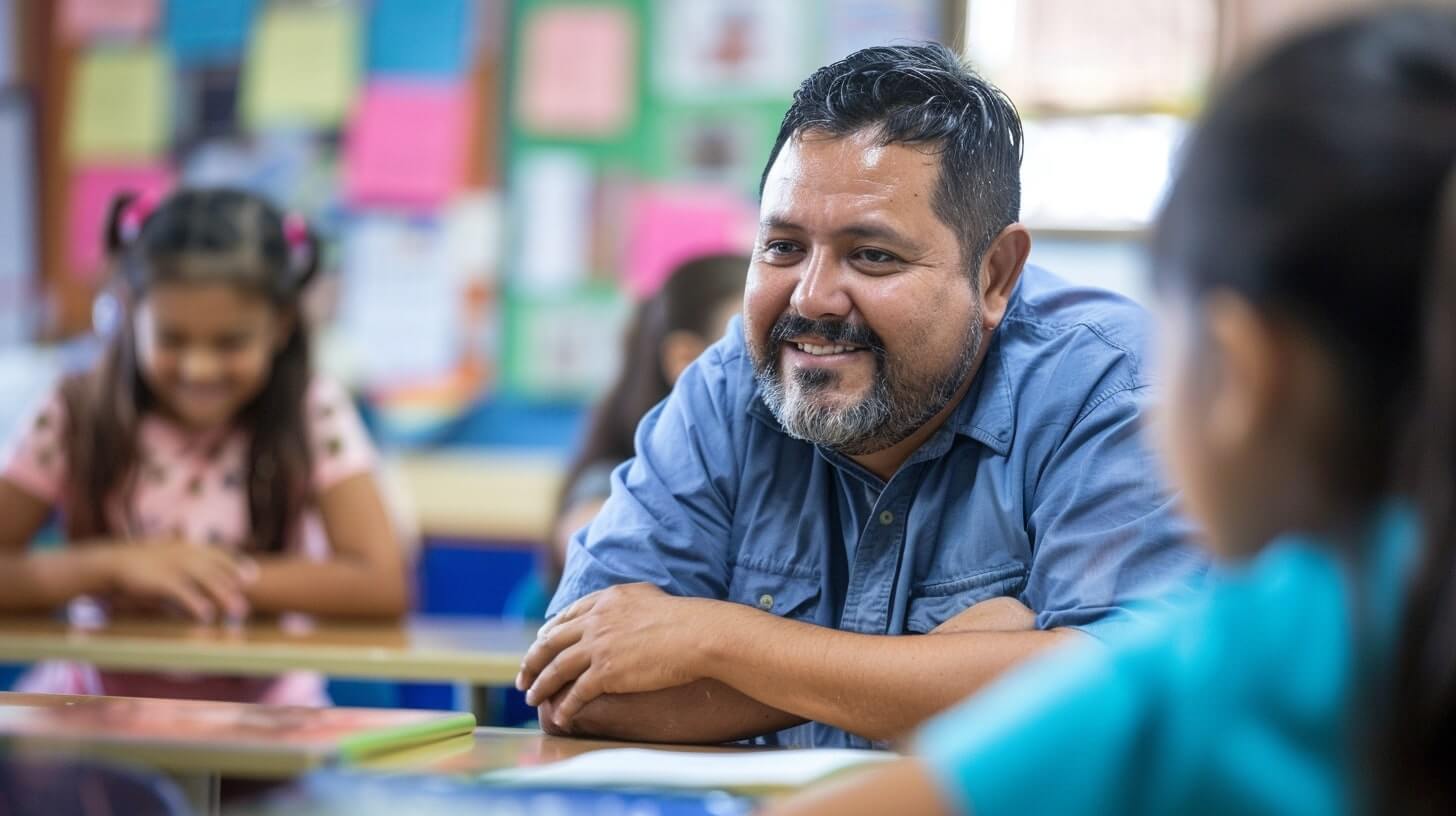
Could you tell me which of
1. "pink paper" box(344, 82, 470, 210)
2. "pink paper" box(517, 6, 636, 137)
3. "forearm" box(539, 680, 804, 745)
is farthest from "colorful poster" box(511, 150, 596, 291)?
"forearm" box(539, 680, 804, 745)

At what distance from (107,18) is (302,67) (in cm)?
65

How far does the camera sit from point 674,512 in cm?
165

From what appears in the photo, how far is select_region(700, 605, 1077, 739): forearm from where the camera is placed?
1.38 metres

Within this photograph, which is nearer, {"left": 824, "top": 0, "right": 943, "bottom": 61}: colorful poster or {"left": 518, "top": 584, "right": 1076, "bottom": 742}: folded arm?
{"left": 518, "top": 584, "right": 1076, "bottom": 742}: folded arm

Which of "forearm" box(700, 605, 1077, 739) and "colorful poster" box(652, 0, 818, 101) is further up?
"colorful poster" box(652, 0, 818, 101)

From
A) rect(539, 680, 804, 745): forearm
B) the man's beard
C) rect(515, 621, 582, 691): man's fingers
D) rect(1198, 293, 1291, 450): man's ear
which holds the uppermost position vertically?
rect(1198, 293, 1291, 450): man's ear

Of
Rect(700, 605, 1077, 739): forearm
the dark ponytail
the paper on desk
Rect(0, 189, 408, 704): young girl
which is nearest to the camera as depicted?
the dark ponytail

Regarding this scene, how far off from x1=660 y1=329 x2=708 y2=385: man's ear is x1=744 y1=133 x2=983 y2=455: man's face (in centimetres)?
119

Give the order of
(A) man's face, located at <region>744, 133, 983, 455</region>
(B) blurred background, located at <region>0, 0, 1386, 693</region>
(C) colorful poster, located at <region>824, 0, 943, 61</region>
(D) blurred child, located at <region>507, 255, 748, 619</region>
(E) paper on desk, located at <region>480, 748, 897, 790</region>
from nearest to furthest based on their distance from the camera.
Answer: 1. (E) paper on desk, located at <region>480, 748, 897, 790</region>
2. (A) man's face, located at <region>744, 133, 983, 455</region>
3. (D) blurred child, located at <region>507, 255, 748, 619</region>
4. (C) colorful poster, located at <region>824, 0, 943, 61</region>
5. (B) blurred background, located at <region>0, 0, 1386, 693</region>

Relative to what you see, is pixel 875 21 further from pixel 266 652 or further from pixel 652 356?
pixel 266 652

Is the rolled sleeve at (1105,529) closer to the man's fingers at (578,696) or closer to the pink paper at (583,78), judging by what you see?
the man's fingers at (578,696)

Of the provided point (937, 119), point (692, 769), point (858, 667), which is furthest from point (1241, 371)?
point (937, 119)

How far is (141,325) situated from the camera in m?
2.57

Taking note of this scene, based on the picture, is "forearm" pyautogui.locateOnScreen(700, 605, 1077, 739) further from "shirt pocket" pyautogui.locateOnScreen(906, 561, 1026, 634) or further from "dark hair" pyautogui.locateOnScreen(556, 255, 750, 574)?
"dark hair" pyautogui.locateOnScreen(556, 255, 750, 574)
